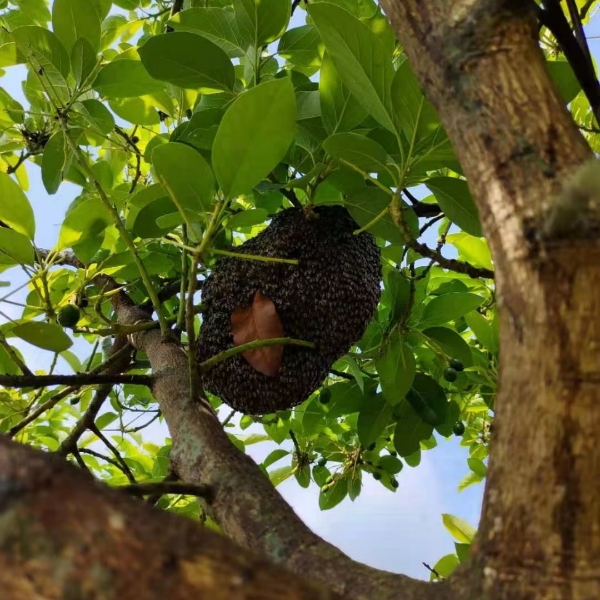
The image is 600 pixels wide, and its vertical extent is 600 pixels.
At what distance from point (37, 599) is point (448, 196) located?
65 centimetres

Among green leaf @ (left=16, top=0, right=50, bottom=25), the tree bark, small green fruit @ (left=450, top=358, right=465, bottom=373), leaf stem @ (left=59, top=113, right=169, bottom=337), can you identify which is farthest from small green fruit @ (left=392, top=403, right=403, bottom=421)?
green leaf @ (left=16, top=0, right=50, bottom=25)

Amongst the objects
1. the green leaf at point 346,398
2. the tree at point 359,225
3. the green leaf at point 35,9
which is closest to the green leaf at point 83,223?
the tree at point 359,225

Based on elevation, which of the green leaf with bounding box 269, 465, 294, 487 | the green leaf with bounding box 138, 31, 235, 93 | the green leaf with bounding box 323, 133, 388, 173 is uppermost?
the green leaf with bounding box 138, 31, 235, 93

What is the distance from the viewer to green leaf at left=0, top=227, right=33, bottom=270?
2.59 feet

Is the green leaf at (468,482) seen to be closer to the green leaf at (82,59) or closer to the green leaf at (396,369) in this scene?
the green leaf at (396,369)

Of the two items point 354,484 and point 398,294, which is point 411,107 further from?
point 354,484

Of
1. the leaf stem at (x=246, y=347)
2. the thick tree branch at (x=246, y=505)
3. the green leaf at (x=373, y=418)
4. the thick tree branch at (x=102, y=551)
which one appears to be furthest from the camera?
the green leaf at (x=373, y=418)

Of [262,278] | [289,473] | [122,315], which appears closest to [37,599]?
[262,278]

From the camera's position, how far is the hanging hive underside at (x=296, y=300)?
80 cm

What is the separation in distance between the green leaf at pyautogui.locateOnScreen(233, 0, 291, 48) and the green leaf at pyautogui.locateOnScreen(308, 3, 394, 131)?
0.24 m

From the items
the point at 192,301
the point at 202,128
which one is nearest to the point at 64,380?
the point at 192,301

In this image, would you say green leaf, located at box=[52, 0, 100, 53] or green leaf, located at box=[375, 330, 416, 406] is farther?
green leaf, located at box=[375, 330, 416, 406]

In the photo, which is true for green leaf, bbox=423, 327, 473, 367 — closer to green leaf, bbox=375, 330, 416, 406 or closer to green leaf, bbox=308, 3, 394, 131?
green leaf, bbox=375, 330, 416, 406

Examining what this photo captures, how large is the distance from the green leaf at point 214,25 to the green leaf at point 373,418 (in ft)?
2.00
